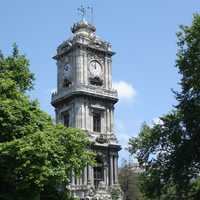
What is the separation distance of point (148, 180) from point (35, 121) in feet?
33.0

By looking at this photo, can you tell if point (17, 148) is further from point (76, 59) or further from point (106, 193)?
point (76, 59)

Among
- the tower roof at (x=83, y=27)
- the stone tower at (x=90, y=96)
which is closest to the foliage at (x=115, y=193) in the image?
the stone tower at (x=90, y=96)

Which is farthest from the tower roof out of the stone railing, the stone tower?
the stone railing

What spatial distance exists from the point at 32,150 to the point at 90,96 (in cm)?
3696

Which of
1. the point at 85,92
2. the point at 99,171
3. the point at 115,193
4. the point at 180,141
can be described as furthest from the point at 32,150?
the point at 99,171

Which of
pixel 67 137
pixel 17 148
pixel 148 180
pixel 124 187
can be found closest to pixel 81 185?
pixel 124 187

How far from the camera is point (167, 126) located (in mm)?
39156

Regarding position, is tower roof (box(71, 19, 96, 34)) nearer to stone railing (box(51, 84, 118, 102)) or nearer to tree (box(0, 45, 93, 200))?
stone railing (box(51, 84, 118, 102))

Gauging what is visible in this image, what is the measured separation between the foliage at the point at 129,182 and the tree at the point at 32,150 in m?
42.9

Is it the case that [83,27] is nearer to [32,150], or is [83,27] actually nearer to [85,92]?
Result: [85,92]

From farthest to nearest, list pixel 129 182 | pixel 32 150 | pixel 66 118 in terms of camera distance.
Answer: pixel 129 182 → pixel 66 118 → pixel 32 150

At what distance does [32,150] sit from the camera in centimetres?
2898

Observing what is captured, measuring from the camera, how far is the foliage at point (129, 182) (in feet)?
252

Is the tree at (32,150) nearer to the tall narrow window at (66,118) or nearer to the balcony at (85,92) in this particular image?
the balcony at (85,92)
